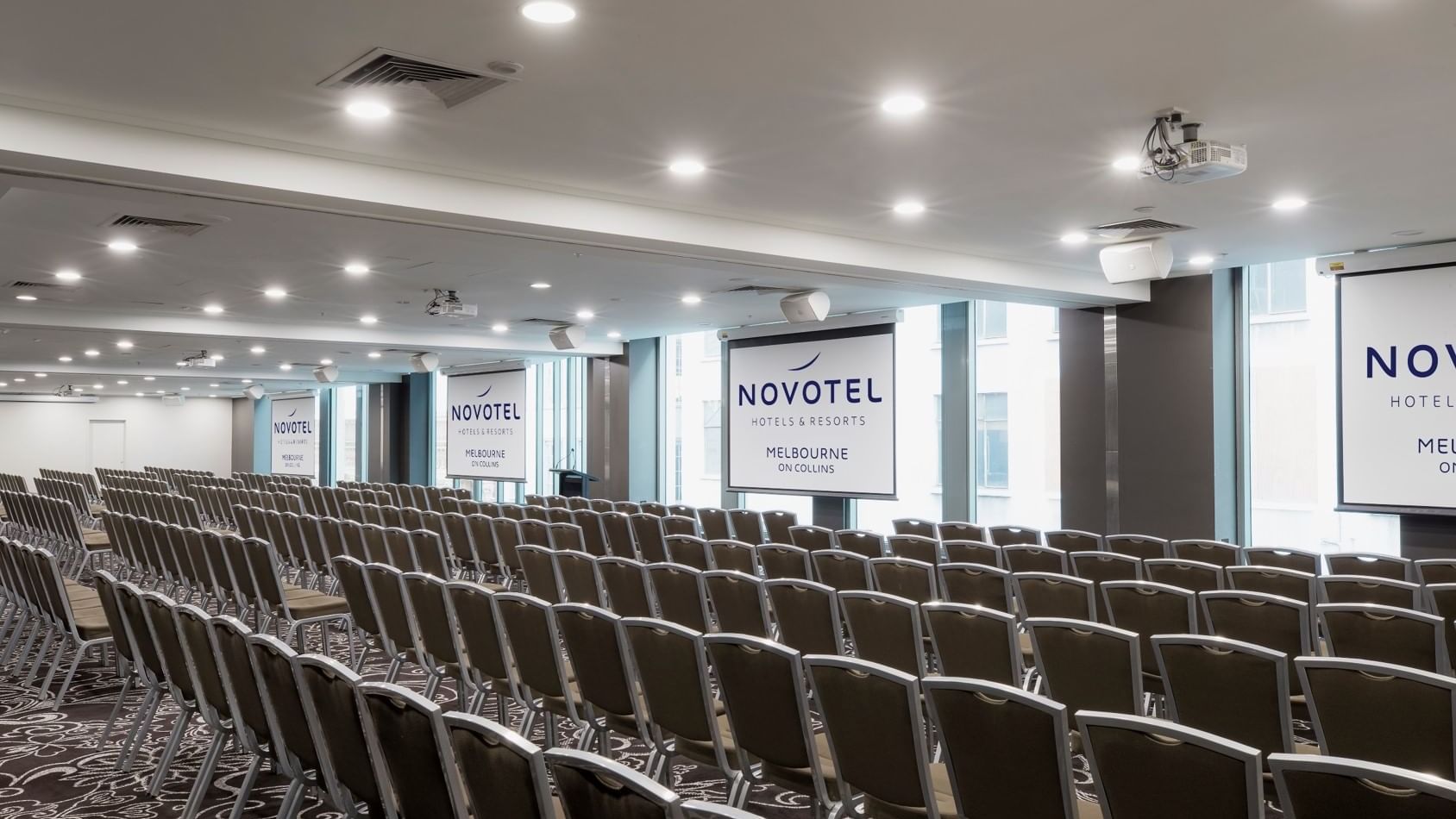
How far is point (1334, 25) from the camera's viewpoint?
3924mm

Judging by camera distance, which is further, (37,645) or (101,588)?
(37,645)

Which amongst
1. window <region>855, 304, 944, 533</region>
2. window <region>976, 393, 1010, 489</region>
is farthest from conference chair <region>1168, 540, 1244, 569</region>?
window <region>855, 304, 944, 533</region>

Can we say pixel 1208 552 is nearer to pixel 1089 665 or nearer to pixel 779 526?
pixel 779 526

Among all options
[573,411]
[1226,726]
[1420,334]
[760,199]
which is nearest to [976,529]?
[760,199]

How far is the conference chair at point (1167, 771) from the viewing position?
2.23 metres

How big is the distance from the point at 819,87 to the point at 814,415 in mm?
8699

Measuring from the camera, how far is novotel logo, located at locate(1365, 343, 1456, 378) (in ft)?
27.2

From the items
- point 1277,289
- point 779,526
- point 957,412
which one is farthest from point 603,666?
point 957,412

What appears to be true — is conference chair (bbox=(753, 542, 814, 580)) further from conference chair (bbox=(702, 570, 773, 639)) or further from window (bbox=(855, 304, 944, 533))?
window (bbox=(855, 304, 944, 533))

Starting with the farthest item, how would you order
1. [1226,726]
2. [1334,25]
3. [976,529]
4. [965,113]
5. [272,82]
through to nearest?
[976,529]
[965,113]
[272,82]
[1334,25]
[1226,726]

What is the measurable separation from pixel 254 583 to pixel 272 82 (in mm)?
3518

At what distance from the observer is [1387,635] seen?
13.5ft

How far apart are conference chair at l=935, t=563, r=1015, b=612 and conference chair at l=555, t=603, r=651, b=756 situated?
2.10 meters

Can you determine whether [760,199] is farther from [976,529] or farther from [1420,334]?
[1420,334]
